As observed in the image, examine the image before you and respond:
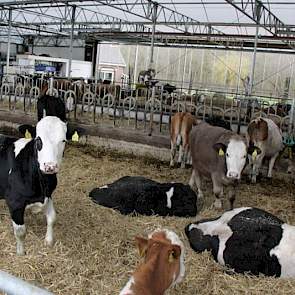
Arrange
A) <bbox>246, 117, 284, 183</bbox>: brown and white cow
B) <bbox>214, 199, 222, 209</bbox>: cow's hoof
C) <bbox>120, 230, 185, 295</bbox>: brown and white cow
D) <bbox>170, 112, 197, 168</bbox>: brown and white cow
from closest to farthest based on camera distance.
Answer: <bbox>120, 230, 185, 295</bbox>: brown and white cow < <bbox>214, 199, 222, 209</bbox>: cow's hoof < <bbox>246, 117, 284, 183</bbox>: brown and white cow < <bbox>170, 112, 197, 168</bbox>: brown and white cow

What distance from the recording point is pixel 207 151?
6.39m

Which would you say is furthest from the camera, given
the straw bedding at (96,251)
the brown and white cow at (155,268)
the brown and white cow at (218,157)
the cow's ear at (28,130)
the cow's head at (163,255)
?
the brown and white cow at (218,157)

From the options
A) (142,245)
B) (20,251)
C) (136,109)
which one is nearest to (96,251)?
(20,251)

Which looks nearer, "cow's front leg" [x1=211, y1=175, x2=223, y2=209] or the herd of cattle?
the herd of cattle

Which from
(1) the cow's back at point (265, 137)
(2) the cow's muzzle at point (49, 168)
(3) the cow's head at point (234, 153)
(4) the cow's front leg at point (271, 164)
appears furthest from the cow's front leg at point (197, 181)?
(2) the cow's muzzle at point (49, 168)

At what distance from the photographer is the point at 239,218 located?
456 centimetres

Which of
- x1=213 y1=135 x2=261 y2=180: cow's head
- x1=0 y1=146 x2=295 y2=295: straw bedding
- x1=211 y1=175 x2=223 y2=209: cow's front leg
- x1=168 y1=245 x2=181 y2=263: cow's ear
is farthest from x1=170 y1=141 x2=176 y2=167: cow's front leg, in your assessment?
x1=168 y1=245 x2=181 y2=263: cow's ear

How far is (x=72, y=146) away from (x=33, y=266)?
592 centimetres

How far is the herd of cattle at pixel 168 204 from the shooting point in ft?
9.21

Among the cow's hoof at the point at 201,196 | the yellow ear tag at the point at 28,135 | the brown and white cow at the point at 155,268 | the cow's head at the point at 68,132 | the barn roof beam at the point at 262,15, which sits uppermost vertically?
the barn roof beam at the point at 262,15

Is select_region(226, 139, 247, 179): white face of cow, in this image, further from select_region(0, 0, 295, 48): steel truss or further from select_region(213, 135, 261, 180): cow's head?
select_region(0, 0, 295, 48): steel truss

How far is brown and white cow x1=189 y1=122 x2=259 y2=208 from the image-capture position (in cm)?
560

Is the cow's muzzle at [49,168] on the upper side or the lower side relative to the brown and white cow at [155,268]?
upper

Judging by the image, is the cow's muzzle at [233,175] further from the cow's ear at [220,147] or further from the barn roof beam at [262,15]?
the barn roof beam at [262,15]
